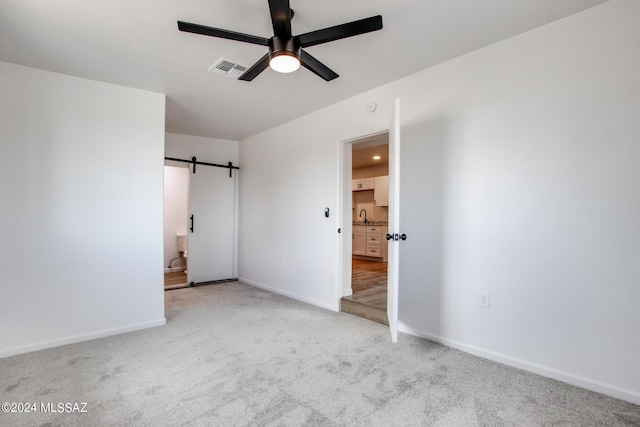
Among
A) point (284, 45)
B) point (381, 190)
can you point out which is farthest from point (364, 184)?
point (284, 45)

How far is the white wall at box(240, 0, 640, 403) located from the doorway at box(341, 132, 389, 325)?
148 cm

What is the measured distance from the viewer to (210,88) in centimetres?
319

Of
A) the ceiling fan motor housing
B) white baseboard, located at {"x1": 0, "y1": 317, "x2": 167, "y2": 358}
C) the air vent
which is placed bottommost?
white baseboard, located at {"x1": 0, "y1": 317, "x2": 167, "y2": 358}

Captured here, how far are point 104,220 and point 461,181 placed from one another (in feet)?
11.0

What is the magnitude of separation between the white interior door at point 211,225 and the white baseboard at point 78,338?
1.90 metres

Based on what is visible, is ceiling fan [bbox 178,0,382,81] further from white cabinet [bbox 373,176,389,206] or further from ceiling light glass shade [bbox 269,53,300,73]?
white cabinet [bbox 373,176,389,206]

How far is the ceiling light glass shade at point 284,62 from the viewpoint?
5.99ft

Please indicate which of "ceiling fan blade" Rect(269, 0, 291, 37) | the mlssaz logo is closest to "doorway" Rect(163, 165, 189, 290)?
the mlssaz logo

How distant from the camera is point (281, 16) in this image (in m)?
1.65

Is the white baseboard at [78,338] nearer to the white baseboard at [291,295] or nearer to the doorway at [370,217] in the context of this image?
the white baseboard at [291,295]

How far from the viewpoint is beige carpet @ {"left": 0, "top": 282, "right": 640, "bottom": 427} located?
67.0 inches

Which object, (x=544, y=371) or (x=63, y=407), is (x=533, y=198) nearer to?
(x=544, y=371)

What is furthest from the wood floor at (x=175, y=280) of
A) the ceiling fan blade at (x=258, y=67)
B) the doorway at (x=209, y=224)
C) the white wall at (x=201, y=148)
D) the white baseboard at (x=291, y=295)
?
the ceiling fan blade at (x=258, y=67)

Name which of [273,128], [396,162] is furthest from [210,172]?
[396,162]
